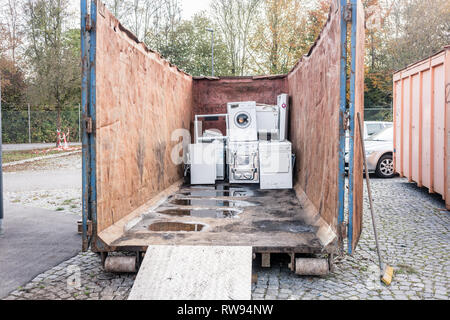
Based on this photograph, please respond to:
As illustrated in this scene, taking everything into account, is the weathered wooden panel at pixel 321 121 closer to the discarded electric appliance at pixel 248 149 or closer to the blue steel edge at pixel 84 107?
the discarded electric appliance at pixel 248 149

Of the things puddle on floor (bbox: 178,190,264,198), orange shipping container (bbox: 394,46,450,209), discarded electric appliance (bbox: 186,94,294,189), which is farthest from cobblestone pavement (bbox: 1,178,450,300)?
discarded electric appliance (bbox: 186,94,294,189)

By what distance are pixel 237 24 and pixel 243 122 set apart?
52.9 feet

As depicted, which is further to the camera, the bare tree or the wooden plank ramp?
the bare tree

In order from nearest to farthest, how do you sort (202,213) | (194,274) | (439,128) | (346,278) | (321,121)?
(194,274), (346,278), (321,121), (202,213), (439,128)

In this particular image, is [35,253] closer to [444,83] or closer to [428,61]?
[444,83]

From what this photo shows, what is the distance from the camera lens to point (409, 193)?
833 cm

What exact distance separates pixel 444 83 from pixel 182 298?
5.41 m

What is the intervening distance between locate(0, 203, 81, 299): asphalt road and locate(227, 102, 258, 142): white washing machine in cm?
373

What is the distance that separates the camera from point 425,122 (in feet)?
24.9

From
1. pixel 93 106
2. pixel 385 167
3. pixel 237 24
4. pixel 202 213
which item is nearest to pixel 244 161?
pixel 202 213

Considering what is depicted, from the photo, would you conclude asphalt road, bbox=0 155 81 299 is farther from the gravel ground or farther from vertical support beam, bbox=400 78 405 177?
vertical support beam, bbox=400 78 405 177

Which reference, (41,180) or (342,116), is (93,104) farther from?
(41,180)

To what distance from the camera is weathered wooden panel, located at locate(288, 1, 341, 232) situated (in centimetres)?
386
